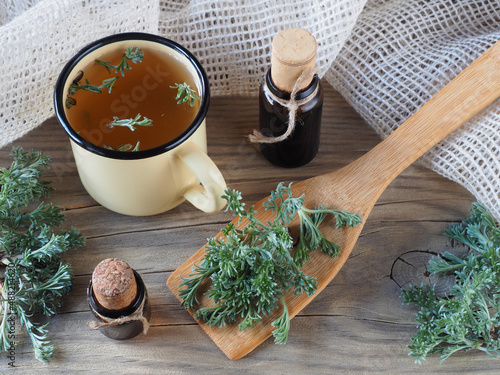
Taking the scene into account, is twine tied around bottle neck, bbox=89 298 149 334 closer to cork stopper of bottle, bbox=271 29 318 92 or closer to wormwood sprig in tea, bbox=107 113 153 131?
wormwood sprig in tea, bbox=107 113 153 131

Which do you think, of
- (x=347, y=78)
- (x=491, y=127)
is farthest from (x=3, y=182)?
(x=491, y=127)

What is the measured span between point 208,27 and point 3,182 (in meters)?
0.43

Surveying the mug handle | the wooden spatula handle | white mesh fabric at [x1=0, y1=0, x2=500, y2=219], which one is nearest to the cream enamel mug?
the mug handle

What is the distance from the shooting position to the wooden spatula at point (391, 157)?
1024mm

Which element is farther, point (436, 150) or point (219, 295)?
point (436, 150)

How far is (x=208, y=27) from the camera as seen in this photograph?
1131 mm

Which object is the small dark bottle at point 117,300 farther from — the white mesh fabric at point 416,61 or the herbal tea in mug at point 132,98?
the white mesh fabric at point 416,61

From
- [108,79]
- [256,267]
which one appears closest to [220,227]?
[256,267]

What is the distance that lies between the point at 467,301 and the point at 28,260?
2.14ft

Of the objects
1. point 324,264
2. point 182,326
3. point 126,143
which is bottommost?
point 182,326

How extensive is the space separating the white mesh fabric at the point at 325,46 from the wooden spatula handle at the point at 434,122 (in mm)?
49

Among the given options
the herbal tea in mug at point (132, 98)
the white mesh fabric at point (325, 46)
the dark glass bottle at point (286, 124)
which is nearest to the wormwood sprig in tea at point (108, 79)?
the herbal tea in mug at point (132, 98)

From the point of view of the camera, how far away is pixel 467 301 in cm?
95

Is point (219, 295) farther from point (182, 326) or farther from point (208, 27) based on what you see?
point (208, 27)
